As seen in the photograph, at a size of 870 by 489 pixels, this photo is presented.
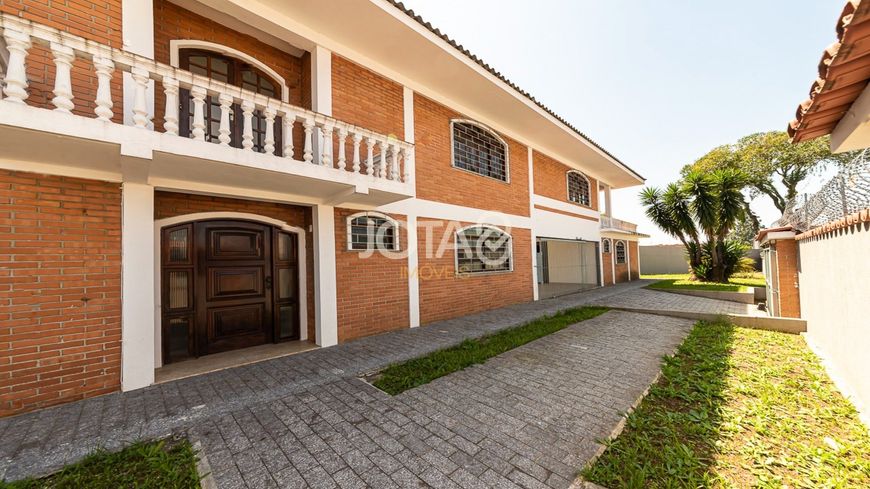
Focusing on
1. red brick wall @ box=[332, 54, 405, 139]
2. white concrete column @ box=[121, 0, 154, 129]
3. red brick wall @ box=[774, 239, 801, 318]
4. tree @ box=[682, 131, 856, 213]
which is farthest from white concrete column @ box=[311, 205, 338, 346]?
tree @ box=[682, 131, 856, 213]

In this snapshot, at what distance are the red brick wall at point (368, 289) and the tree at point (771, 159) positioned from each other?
25.7 m

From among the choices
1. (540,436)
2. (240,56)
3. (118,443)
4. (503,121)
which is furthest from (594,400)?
(503,121)

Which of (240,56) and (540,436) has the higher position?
(240,56)

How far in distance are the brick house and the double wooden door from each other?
0.03 m

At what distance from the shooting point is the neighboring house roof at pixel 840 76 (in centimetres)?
164

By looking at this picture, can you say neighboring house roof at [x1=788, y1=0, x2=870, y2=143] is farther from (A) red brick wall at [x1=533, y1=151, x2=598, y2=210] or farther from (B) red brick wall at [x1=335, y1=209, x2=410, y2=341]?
(A) red brick wall at [x1=533, y1=151, x2=598, y2=210]

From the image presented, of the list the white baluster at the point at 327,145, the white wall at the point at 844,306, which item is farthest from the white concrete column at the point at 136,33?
the white wall at the point at 844,306

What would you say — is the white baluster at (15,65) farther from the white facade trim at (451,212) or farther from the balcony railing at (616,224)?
the balcony railing at (616,224)

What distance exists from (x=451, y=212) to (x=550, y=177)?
574 cm

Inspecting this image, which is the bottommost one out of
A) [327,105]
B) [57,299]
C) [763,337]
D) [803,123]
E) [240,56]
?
[763,337]

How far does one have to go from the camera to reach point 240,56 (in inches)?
204

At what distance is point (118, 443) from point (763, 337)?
29.9 ft

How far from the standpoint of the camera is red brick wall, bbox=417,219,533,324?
716cm

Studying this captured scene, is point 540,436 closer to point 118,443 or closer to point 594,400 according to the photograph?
point 594,400
